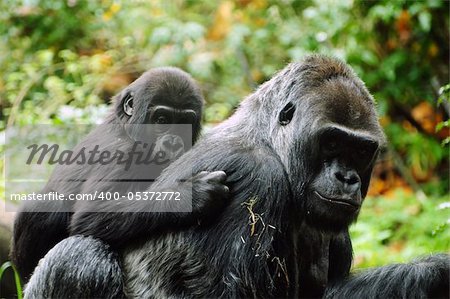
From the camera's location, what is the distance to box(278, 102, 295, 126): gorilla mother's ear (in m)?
4.62

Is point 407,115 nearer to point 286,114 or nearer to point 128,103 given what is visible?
point 128,103

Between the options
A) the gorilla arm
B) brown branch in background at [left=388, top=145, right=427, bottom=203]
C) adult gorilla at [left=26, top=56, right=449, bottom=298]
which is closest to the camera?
adult gorilla at [left=26, top=56, right=449, bottom=298]

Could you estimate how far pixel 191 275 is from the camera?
4.39 metres

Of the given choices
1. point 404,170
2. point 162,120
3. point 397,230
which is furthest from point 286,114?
point 404,170

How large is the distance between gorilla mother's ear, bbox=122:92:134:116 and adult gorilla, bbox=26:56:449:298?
141cm

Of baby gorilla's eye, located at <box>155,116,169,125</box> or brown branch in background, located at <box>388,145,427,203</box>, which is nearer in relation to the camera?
baby gorilla's eye, located at <box>155,116,169,125</box>

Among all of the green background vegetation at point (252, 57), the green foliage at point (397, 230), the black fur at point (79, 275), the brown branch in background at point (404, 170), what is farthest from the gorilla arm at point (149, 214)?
the brown branch in background at point (404, 170)

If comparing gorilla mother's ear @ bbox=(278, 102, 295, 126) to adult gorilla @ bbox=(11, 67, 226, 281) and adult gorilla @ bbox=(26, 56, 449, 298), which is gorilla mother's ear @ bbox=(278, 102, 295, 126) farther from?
adult gorilla @ bbox=(11, 67, 226, 281)

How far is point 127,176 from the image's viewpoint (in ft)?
17.0

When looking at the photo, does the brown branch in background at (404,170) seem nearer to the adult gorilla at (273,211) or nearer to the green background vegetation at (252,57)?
the green background vegetation at (252,57)

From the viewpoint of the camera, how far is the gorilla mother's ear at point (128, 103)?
6.05 meters

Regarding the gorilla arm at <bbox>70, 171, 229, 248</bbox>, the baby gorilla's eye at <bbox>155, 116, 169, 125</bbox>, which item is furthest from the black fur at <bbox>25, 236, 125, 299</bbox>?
the baby gorilla's eye at <bbox>155, 116, 169, 125</bbox>

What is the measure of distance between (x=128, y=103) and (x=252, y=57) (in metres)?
6.26

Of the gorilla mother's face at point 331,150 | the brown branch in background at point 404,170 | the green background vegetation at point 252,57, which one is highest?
the gorilla mother's face at point 331,150
